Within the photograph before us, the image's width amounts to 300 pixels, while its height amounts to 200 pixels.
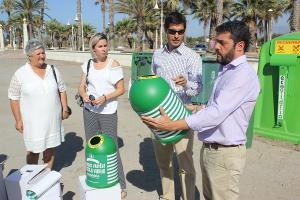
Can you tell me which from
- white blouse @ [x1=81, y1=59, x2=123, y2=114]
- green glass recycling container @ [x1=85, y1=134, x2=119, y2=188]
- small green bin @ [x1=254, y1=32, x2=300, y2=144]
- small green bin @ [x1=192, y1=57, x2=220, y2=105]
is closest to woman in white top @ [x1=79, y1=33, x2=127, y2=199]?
white blouse @ [x1=81, y1=59, x2=123, y2=114]

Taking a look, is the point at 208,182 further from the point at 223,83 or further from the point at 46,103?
the point at 46,103

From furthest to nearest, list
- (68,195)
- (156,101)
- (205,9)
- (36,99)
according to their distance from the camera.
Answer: (205,9) → (68,195) → (36,99) → (156,101)

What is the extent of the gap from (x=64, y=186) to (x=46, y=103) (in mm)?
1133

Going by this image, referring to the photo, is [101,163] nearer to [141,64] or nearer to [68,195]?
[68,195]

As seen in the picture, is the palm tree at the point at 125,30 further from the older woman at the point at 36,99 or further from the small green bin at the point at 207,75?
the older woman at the point at 36,99

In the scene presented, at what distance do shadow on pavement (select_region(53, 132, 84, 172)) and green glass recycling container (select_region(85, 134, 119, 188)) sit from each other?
197 cm

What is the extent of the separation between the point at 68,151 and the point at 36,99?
2095 millimetres

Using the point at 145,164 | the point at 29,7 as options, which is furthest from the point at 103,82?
the point at 29,7

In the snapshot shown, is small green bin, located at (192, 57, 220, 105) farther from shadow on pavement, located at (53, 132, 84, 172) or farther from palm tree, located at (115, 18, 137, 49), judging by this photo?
palm tree, located at (115, 18, 137, 49)

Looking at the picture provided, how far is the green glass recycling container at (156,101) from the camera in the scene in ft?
8.05

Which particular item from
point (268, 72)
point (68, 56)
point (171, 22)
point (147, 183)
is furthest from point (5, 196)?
point (68, 56)

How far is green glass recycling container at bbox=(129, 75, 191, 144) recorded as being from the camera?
2.46m

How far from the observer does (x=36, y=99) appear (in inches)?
154

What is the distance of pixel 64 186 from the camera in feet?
14.8
